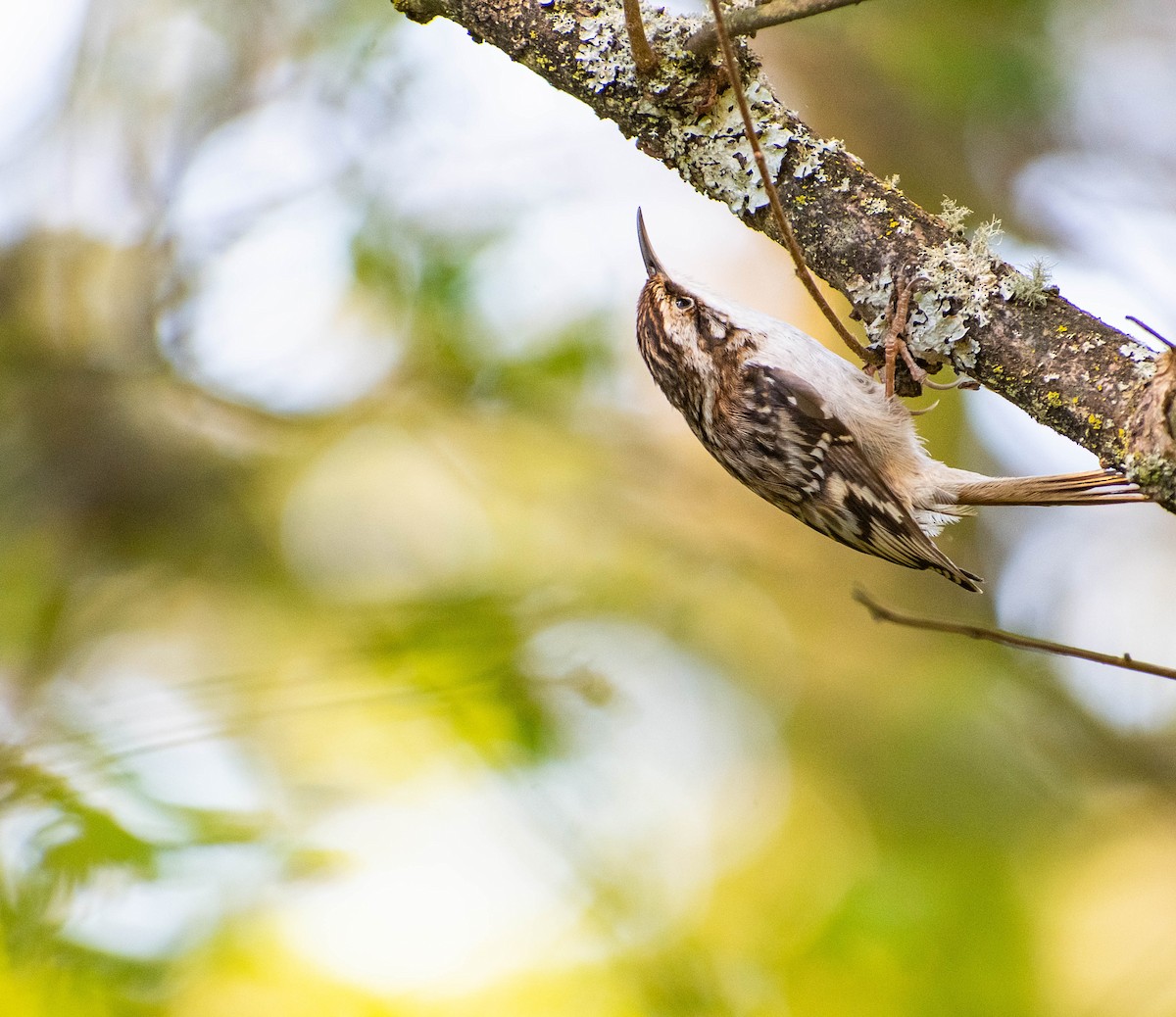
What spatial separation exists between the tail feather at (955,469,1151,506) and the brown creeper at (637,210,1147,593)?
0.05 metres

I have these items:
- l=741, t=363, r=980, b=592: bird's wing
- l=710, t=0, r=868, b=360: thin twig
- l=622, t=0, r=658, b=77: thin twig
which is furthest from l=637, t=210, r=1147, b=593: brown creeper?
l=622, t=0, r=658, b=77: thin twig

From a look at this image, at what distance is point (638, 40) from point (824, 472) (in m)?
1.33

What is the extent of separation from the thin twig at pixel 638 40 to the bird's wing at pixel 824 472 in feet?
3.54

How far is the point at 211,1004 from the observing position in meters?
3.50

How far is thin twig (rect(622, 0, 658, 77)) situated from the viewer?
1710 mm

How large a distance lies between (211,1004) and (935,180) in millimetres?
4554

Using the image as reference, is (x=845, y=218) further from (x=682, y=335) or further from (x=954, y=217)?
(x=682, y=335)

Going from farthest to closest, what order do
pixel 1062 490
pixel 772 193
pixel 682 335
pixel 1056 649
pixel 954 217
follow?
pixel 682 335, pixel 1062 490, pixel 954 217, pixel 772 193, pixel 1056 649

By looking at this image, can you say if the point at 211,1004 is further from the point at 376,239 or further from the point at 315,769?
the point at 376,239

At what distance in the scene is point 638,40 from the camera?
1.78 m

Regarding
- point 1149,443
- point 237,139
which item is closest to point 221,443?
point 237,139

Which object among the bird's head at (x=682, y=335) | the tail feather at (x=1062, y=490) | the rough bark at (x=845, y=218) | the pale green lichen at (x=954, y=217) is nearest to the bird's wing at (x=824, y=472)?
the bird's head at (x=682, y=335)

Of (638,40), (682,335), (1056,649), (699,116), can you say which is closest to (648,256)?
(682,335)

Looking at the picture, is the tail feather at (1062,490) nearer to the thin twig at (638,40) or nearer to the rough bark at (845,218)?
the rough bark at (845,218)
